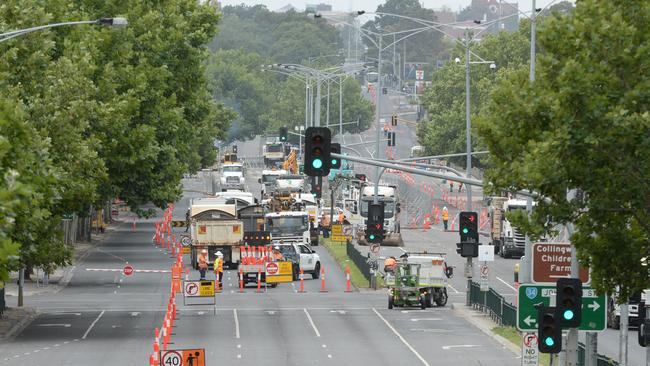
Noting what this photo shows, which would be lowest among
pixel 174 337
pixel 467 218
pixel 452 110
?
pixel 174 337

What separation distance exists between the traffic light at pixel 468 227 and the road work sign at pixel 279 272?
11.7 m

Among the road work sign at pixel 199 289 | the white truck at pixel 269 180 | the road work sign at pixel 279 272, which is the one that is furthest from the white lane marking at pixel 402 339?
the white truck at pixel 269 180

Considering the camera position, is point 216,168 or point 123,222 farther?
point 216,168

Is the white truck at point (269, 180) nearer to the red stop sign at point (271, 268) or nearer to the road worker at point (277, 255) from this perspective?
the road worker at point (277, 255)

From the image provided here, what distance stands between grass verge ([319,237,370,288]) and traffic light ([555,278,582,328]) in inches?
1519

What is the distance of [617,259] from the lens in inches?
1133

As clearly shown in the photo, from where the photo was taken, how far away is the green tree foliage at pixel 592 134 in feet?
88.5

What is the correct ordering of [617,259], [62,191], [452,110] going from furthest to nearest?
[452,110] → [62,191] → [617,259]

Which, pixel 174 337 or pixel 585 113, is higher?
pixel 585 113

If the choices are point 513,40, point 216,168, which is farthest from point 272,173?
point 216,168

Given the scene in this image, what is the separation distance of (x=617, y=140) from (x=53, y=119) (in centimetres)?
1927

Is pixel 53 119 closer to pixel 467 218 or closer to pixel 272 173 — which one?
pixel 467 218

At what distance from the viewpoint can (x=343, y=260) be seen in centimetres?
7744

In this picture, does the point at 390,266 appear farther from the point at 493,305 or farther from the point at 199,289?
the point at 493,305
